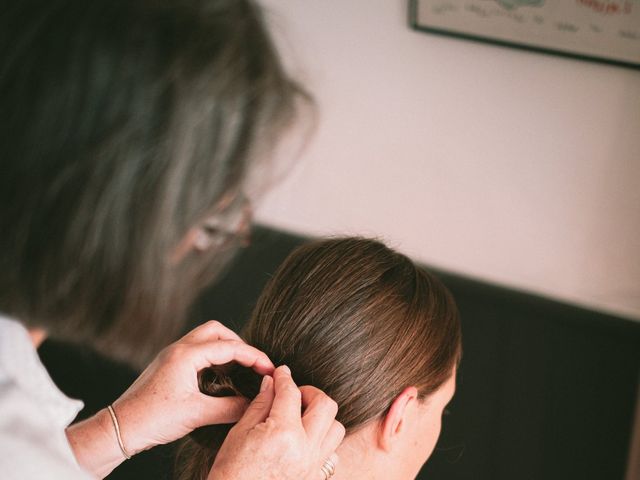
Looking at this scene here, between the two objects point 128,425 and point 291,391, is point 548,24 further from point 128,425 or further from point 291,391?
point 128,425

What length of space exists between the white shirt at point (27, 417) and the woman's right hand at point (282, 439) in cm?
18

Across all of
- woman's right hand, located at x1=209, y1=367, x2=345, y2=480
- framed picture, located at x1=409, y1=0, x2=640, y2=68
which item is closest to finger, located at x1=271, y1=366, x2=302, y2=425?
woman's right hand, located at x1=209, y1=367, x2=345, y2=480

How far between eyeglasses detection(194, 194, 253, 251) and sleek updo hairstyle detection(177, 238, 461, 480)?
264 mm

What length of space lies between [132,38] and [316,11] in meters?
1.08

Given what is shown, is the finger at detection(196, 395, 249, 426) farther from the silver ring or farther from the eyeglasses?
the eyeglasses

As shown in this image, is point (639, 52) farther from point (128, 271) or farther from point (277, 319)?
point (128, 271)

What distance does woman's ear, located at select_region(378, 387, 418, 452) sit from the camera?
0.99 m

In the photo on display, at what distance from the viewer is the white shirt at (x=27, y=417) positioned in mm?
726

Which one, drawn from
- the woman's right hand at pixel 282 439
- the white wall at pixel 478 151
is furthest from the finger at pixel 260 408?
the white wall at pixel 478 151

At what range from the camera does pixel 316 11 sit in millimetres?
1631

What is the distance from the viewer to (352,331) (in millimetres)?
987

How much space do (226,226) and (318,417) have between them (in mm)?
276

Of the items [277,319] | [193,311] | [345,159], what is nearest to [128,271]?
[277,319]

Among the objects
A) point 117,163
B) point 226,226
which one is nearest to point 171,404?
point 226,226
